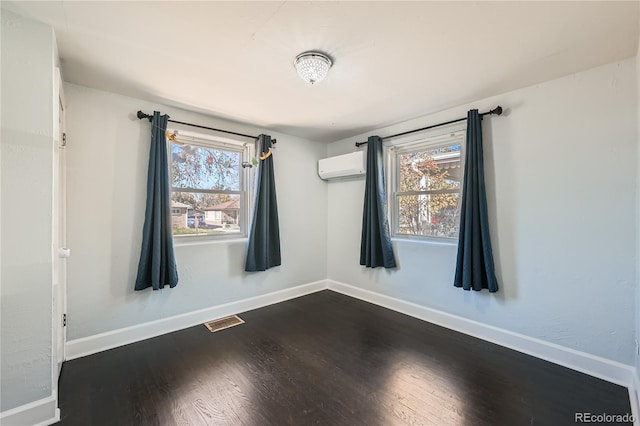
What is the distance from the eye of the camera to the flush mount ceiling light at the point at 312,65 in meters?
1.81

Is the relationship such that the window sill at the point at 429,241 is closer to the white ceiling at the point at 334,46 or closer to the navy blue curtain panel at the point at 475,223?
the navy blue curtain panel at the point at 475,223

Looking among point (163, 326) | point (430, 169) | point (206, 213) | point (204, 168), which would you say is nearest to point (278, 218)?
point (206, 213)

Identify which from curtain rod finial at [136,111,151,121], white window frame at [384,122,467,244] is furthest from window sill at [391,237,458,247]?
Result: curtain rod finial at [136,111,151,121]

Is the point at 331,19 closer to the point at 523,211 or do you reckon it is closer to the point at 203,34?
the point at 203,34

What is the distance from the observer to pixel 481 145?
2520 millimetres

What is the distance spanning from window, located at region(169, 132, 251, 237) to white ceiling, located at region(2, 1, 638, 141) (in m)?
0.56

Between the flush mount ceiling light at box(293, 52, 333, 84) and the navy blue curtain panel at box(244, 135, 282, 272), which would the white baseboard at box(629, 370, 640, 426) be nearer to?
the flush mount ceiling light at box(293, 52, 333, 84)

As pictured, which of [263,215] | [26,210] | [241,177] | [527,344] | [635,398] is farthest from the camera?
[241,177]

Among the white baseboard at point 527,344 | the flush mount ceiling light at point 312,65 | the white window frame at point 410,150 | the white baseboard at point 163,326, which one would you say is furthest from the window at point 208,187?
the white baseboard at point 527,344

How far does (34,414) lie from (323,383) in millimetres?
1670

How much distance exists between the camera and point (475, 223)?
2.51 m

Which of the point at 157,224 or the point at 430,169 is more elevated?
the point at 430,169

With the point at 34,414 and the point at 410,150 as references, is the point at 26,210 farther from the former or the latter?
the point at 410,150

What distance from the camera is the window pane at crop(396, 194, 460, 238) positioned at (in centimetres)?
291
